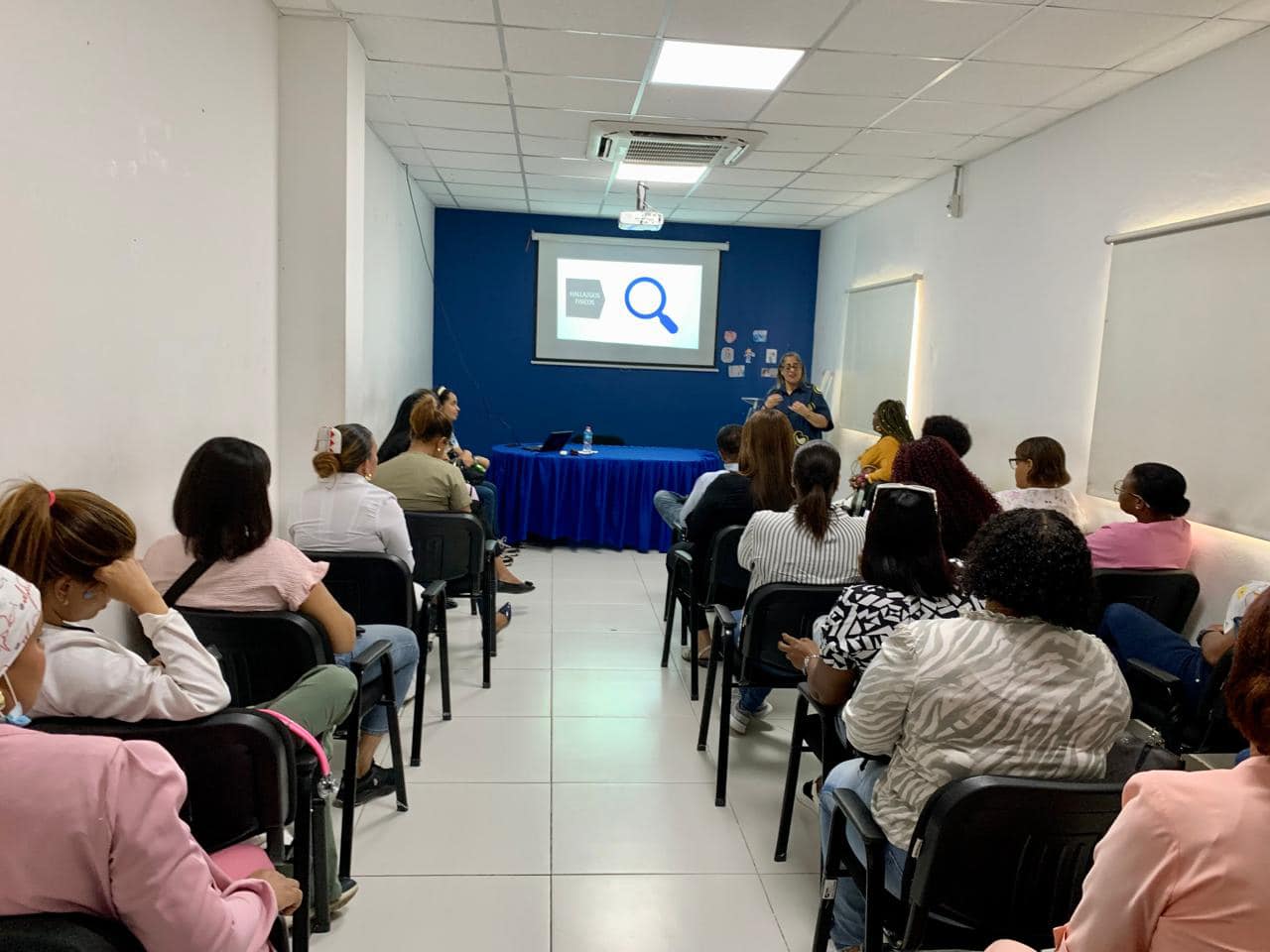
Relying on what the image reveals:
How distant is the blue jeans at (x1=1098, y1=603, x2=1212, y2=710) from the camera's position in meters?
2.41

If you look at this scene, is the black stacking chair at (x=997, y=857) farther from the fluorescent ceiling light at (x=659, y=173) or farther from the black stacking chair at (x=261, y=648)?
the fluorescent ceiling light at (x=659, y=173)

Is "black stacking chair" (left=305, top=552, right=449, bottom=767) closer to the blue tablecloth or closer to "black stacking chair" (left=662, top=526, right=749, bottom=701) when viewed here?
"black stacking chair" (left=662, top=526, right=749, bottom=701)

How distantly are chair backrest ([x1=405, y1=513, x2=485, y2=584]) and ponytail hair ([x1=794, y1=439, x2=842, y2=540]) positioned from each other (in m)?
1.43

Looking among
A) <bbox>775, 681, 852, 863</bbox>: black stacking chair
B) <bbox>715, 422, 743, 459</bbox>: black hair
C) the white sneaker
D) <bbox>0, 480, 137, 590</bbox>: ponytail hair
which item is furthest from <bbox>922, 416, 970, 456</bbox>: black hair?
<bbox>0, 480, 137, 590</bbox>: ponytail hair

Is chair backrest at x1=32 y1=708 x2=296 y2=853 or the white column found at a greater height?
the white column

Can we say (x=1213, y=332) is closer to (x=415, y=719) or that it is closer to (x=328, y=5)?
(x=415, y=719)

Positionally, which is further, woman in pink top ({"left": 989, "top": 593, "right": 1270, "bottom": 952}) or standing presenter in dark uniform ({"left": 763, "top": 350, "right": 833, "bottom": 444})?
standing presenter in dark uniform ({"left": 763, "top": 350, "right": 833, "bottom": 444})

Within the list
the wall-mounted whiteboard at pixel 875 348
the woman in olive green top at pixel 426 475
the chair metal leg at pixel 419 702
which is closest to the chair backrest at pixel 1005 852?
the chair metal leg at pixel 419 702

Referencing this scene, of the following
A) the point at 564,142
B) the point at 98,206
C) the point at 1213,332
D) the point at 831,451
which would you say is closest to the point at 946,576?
the point at 831,451

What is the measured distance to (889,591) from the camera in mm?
1915

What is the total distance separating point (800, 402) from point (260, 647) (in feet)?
16.3

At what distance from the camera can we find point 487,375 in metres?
8.04

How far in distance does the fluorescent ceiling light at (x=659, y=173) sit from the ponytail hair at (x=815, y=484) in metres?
3.21

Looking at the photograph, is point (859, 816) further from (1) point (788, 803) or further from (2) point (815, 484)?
(2) point (815, 484)
